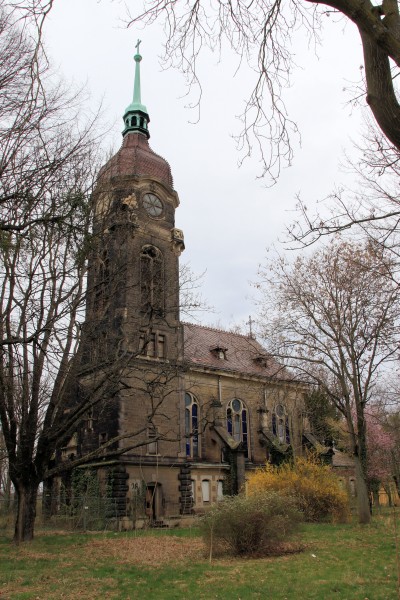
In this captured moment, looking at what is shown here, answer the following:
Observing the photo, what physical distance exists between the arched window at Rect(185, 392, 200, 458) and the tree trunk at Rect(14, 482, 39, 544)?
16.2 metres

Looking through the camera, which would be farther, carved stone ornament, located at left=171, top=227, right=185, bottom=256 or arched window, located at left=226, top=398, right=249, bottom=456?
arched window, located at left=226, top=398, right=249, bottom=456

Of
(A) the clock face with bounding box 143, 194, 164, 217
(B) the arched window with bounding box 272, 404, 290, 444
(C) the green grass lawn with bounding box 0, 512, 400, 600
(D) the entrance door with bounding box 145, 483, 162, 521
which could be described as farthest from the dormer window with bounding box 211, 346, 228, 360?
(C) the green grass lawn with bounding box 0, 512, 400, 600

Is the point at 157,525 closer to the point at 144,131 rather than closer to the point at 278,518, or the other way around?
the point at 278,518

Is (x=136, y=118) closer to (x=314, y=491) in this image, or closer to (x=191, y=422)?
(x=191, y=422)

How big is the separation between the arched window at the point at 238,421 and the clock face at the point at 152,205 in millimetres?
14612

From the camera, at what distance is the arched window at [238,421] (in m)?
38.3

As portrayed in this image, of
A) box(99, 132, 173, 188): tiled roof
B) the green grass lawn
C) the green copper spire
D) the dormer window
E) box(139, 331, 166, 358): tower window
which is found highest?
the green copper spire

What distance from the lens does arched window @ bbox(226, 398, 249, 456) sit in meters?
38.3

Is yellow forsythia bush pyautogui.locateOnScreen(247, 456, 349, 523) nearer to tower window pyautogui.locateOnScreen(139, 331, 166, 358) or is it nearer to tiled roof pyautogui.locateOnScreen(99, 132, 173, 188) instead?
tower window pyautogui.locateOnScreen(139, 331, 166, 358)

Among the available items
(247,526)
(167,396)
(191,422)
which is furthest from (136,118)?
(247,526)

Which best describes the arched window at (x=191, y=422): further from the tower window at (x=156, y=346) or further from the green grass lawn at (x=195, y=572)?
the green grass lawn at (x=195, y=572)

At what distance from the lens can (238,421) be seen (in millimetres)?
38750

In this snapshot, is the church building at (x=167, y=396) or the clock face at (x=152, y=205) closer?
the church building at (x=167, y=396)

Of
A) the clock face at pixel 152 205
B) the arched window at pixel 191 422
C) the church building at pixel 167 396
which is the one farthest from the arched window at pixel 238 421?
the clock face at pixel 152 205
